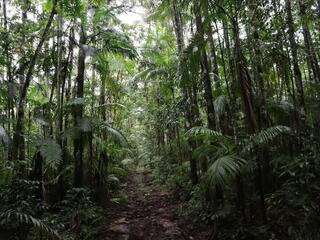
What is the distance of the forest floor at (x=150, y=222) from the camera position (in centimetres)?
451

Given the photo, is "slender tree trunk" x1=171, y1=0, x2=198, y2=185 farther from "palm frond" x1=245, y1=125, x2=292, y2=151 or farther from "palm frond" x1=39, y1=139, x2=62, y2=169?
"palm frond" x1=39, y1=139, x2=62, y2=169

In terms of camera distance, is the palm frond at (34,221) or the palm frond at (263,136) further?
the palm frond at (263,136)

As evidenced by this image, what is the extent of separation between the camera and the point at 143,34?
10.4 metres

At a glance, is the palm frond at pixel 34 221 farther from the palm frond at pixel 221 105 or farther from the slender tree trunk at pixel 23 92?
the palm frond at pixel 221 105

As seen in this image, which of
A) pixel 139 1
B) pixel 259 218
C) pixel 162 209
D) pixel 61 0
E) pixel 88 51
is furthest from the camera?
pixel 139 1

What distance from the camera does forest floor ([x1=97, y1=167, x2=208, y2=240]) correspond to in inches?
178

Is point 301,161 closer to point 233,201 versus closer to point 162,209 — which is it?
point 233,201

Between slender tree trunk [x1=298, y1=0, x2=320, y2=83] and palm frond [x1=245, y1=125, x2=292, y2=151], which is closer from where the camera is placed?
palm frond [x1=245, y1=125, x2=292, y2=151]

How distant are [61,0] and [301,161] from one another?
5680mm

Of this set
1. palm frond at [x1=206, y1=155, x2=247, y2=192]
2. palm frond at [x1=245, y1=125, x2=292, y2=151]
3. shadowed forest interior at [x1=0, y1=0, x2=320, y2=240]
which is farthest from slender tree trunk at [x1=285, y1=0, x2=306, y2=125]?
palm frond at [x1=206, y1=155, x2=247, y2=192]

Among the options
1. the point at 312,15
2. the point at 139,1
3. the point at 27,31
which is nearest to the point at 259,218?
the point at 312,15

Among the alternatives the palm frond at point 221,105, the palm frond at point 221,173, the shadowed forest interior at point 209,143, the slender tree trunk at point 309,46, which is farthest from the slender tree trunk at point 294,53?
the palm frond at point 221,173

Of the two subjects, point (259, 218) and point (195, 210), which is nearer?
point (259, 218)

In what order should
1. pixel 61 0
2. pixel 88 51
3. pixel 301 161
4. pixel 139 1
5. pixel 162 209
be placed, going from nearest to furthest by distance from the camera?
pixel 301 161 → pixel 61 0 → pixel 88 51 → pixel 162 209 → pixel 139 1
